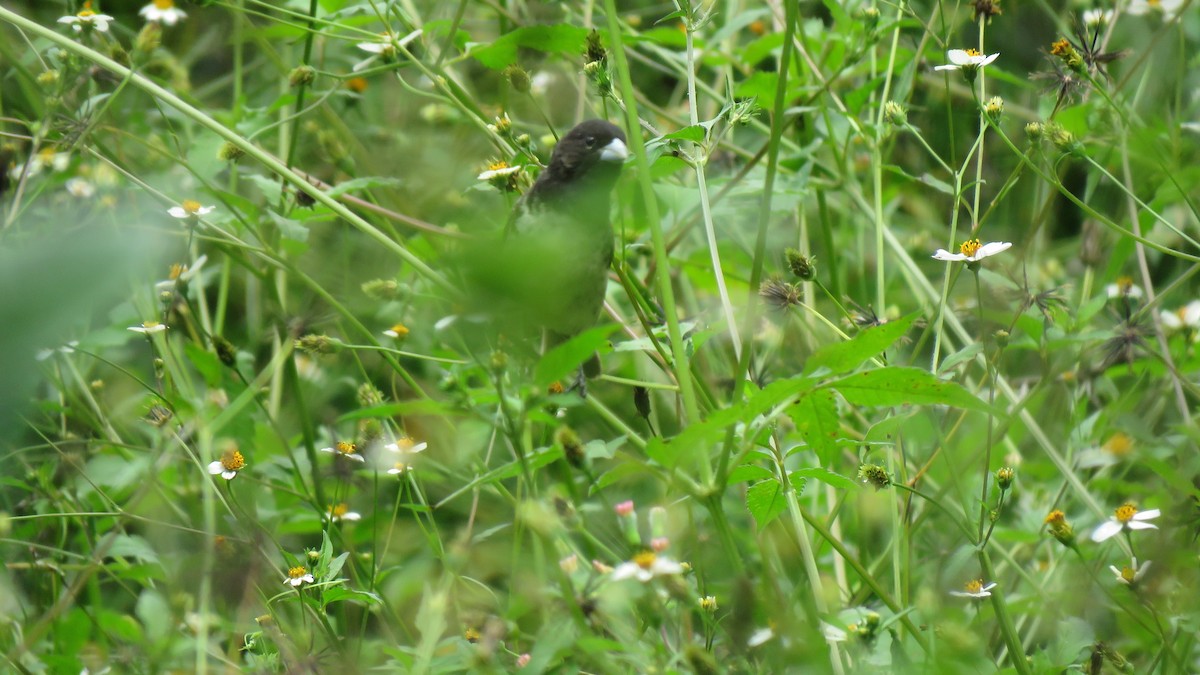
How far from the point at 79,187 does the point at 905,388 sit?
83.4 inches

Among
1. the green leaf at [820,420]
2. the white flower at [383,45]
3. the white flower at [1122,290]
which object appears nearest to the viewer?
the green leaf at [820,420]

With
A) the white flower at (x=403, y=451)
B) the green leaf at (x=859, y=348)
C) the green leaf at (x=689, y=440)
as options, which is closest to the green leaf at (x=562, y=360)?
the green leaf at (x=689, y=440)

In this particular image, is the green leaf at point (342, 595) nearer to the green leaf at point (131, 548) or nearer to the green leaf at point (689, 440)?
the green leaf at point (131, 548)

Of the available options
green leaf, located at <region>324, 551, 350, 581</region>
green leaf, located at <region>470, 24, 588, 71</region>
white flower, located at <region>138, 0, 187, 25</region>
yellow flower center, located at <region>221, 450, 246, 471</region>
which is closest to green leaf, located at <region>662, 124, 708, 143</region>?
green leaf, located at <region>470, 24, 588, 71</region>

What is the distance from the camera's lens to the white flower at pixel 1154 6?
6.76 ft

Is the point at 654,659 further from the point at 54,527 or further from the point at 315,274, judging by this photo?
the point at 54,527

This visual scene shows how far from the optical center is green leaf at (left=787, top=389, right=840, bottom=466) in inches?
52.7

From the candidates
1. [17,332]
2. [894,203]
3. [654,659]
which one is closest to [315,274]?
[654,659]

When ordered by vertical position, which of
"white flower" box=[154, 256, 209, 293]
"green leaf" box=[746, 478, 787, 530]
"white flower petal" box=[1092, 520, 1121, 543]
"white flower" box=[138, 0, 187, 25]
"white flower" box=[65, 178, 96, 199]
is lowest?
"white flower" box=[65, 178, 96, 199]

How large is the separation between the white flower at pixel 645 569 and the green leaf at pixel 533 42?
0.92 metres

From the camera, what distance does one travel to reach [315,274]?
174 centimetres

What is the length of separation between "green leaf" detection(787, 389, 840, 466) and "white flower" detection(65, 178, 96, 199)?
180 cm

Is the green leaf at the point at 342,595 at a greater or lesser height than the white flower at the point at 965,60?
lesser

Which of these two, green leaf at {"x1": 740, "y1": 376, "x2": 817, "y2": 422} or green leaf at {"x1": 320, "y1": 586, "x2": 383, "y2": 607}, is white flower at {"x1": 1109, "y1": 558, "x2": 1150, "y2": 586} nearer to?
green leaf at {"x1": 740, "y1": 376, "x2": 817, "y2": 422}
